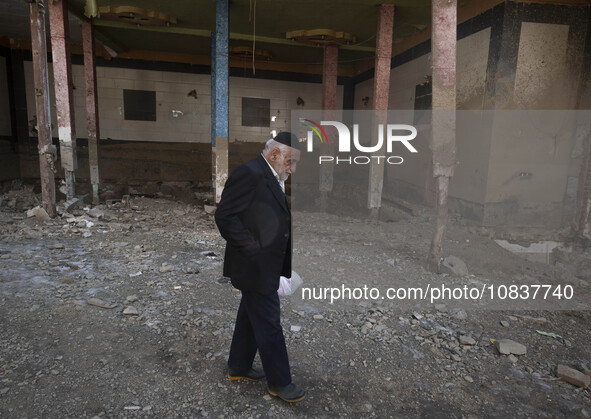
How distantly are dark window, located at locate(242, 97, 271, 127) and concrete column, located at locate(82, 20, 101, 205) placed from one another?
4.99m

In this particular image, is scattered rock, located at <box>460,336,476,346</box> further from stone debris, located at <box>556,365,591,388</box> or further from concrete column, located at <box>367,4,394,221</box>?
concrete column, located at <box>367,4,394,221</box>

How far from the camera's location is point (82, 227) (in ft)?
22.0

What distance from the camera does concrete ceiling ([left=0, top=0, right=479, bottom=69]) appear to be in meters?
7.70

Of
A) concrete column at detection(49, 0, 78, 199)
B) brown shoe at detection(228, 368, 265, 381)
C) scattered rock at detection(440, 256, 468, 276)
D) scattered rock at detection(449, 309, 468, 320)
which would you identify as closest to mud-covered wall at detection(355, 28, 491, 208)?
scattered rock at detection(440, 256, 468, 276)

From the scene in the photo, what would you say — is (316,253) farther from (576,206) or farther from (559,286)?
(576,206)

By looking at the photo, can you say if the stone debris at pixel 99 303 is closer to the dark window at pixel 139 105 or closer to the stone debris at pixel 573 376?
the stone debris at pixel 573 376

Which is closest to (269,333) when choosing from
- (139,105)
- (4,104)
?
(139,105)

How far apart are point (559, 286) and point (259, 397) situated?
4.37 m

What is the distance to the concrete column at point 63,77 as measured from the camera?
23.8 feet

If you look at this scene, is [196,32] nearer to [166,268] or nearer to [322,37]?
[322,37]

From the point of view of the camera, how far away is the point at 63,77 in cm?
756

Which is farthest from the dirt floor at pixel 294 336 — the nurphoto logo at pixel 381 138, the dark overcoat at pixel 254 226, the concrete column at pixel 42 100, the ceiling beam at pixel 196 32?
the ceiling beam at pixel 196 32

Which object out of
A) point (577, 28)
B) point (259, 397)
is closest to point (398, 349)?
point (259, 397)

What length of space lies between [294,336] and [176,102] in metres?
11.3
